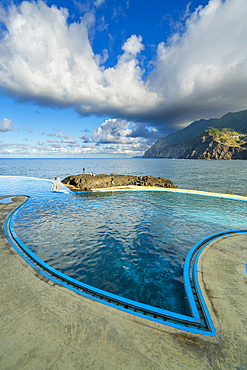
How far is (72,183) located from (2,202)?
54.3 ft

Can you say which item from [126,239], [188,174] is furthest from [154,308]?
[188,174]

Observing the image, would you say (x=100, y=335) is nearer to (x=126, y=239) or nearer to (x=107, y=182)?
(x=126, y=239)

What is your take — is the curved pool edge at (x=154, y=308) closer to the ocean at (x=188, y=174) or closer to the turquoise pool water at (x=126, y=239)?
the turquoise pool water at (x=126, y=239)

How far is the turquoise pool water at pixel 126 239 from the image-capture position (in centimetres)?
706

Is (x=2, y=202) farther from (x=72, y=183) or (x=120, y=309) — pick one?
(x=120, y=309)

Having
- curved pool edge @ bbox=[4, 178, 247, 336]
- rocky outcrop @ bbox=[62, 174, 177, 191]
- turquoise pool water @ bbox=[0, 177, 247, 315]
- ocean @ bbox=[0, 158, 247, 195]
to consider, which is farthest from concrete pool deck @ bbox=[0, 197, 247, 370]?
ocean @ bbox=[0, 158, 247, 195]

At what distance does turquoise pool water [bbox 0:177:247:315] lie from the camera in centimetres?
706

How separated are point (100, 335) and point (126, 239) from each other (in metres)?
7.01

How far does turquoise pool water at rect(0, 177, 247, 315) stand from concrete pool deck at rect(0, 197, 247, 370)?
5.05ft

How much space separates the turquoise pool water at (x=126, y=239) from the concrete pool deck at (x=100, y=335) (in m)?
1.54

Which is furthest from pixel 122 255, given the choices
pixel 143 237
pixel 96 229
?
pixel 96 229

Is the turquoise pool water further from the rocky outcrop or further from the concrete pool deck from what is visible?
the rocky outcrop

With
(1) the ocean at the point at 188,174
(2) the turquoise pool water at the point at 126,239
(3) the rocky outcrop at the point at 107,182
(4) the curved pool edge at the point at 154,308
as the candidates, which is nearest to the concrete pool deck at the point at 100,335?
(4) the curved pool edge at the point at 154,308

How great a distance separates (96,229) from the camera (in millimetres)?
12461
